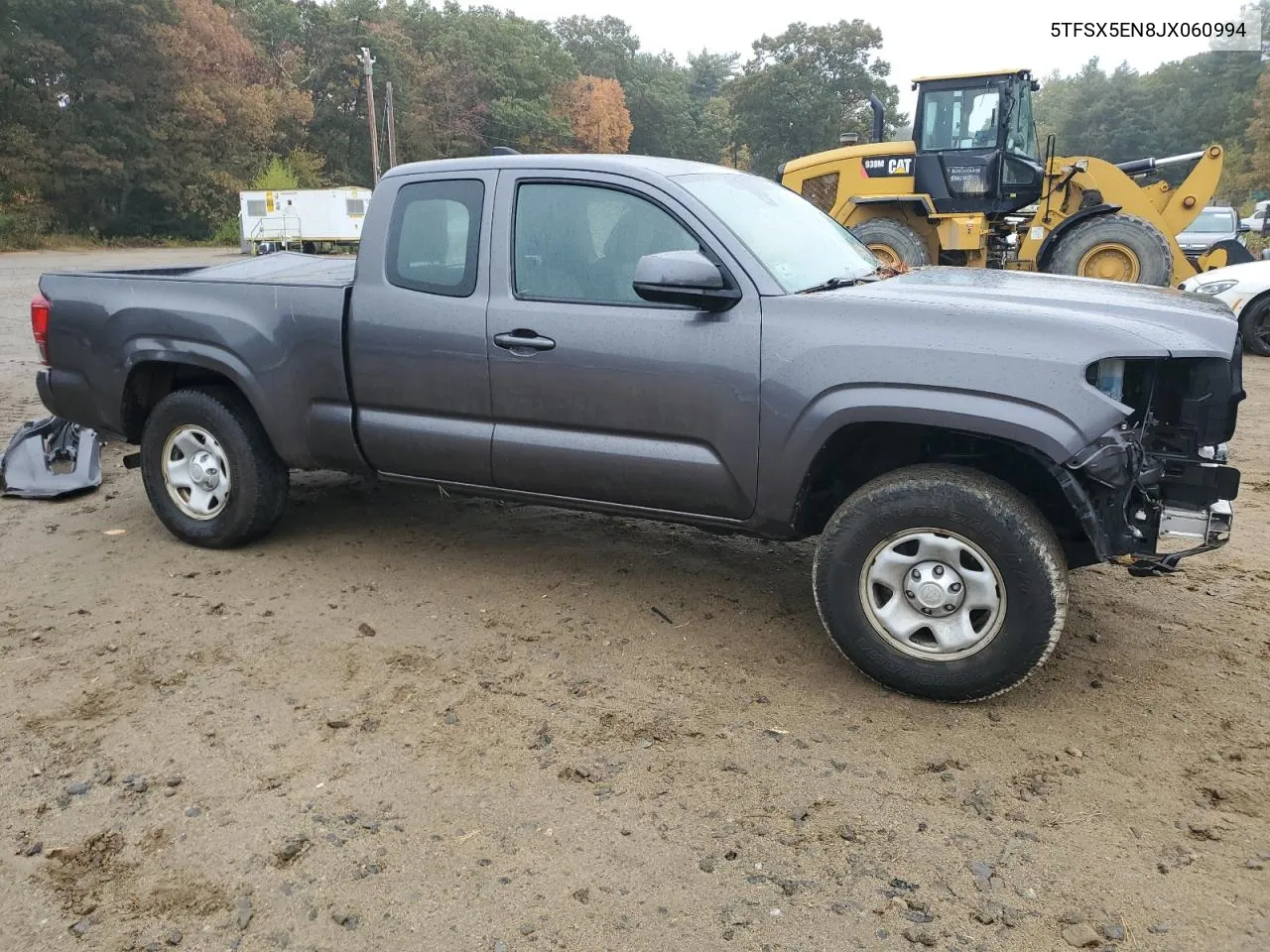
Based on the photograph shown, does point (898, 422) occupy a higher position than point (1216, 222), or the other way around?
point (1216, 222)

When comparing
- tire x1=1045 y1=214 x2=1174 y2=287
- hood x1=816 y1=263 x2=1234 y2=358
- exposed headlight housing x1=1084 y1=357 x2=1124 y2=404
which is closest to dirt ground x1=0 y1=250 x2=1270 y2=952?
exposed headlight housing x1=1084 y1=357 x2=1124 y2=404

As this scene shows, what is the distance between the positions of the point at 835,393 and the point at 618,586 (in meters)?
1.59

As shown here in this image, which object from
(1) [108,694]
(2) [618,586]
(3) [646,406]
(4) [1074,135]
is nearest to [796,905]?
(3) [646,406]

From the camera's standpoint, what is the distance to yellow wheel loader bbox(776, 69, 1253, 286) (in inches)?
466

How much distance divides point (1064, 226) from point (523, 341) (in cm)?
972

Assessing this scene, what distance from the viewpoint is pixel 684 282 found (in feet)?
11.9

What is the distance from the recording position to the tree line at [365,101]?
4372 centimetres

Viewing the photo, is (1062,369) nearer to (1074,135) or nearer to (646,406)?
(646,406)

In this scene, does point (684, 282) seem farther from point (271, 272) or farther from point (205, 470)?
point (205, 470)

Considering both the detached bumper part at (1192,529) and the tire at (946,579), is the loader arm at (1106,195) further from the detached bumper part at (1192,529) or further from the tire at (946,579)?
the tire at (946,579)

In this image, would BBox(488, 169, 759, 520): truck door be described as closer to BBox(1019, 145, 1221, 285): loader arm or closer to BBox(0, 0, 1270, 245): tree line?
BBox(1019, 145, 1221, 285): loader arm

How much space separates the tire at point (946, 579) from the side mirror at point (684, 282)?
883 millimetres

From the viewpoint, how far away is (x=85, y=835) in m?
2.85

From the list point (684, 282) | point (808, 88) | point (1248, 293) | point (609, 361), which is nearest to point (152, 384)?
point (609, 361)
